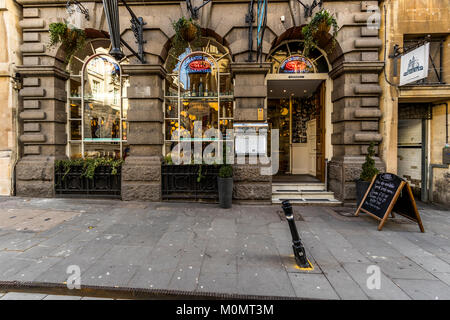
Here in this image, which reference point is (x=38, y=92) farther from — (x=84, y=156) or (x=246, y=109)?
(x=246, y=109)

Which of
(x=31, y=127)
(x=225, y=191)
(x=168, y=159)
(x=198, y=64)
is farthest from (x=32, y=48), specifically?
(x=225, y=191)

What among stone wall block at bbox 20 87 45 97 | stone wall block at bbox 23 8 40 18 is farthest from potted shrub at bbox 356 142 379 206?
stone wall block at bbox 23 8 40 18

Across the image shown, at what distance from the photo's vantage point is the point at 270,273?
10.2 ft

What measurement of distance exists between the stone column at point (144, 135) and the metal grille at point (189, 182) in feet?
0.90

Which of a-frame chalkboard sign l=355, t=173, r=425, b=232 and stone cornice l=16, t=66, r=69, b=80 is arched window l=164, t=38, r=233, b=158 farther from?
a-frame chalkboard sign l=355, t=173, r=425, b=232

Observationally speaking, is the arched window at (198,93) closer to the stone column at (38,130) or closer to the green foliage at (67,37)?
the green foliage at (67,37)

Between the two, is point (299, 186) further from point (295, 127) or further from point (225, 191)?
point (295, 127)

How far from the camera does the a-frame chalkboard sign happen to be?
478 centimetres

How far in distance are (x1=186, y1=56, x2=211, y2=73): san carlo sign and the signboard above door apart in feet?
21.3

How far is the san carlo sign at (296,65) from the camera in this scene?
789 centimetres

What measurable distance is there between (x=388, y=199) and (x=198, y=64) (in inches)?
295

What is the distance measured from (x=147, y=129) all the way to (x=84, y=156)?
303 centimetres

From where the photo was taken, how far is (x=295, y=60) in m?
7.89
